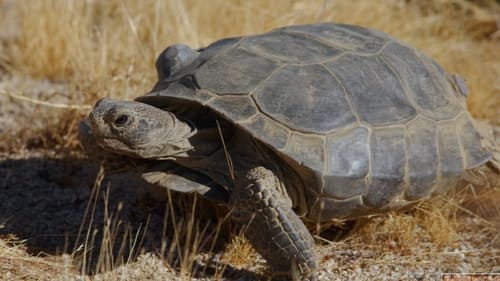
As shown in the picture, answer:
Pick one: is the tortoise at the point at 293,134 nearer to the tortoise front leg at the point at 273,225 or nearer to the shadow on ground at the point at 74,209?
the tortoise front leg at the point at 273,225

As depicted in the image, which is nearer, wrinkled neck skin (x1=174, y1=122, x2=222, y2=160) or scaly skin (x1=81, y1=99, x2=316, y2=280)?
scaly skin (x1=81, y1=99, x2=316, y2=280)

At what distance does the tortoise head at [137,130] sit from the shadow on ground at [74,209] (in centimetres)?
33

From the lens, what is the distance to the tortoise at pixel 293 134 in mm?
3201

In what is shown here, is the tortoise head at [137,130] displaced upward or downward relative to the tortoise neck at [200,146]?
upward

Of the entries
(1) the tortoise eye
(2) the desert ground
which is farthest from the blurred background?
(1) the tortoise eye

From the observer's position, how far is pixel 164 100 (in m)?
3.52

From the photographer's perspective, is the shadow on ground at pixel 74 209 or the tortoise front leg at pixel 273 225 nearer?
the tortoise front leg at pixel 273 225

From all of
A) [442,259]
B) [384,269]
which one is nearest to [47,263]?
[384,269]

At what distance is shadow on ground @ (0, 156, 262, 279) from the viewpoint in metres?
3.67

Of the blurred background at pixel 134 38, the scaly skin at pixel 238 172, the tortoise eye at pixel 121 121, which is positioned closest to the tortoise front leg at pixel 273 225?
the scaly skin at pixel 238 172

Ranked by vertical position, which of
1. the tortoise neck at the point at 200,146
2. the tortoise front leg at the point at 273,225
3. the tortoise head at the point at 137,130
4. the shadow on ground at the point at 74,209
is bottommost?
the shadow on ground at the point at 74,209

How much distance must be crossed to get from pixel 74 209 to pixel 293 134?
1673 millimetres

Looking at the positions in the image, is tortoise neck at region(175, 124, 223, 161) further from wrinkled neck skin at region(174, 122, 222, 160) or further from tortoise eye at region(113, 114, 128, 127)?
tortoise eye at region(113, 114, 128, 127)

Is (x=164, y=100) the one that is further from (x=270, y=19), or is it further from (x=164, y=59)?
(x=270, y=19)
